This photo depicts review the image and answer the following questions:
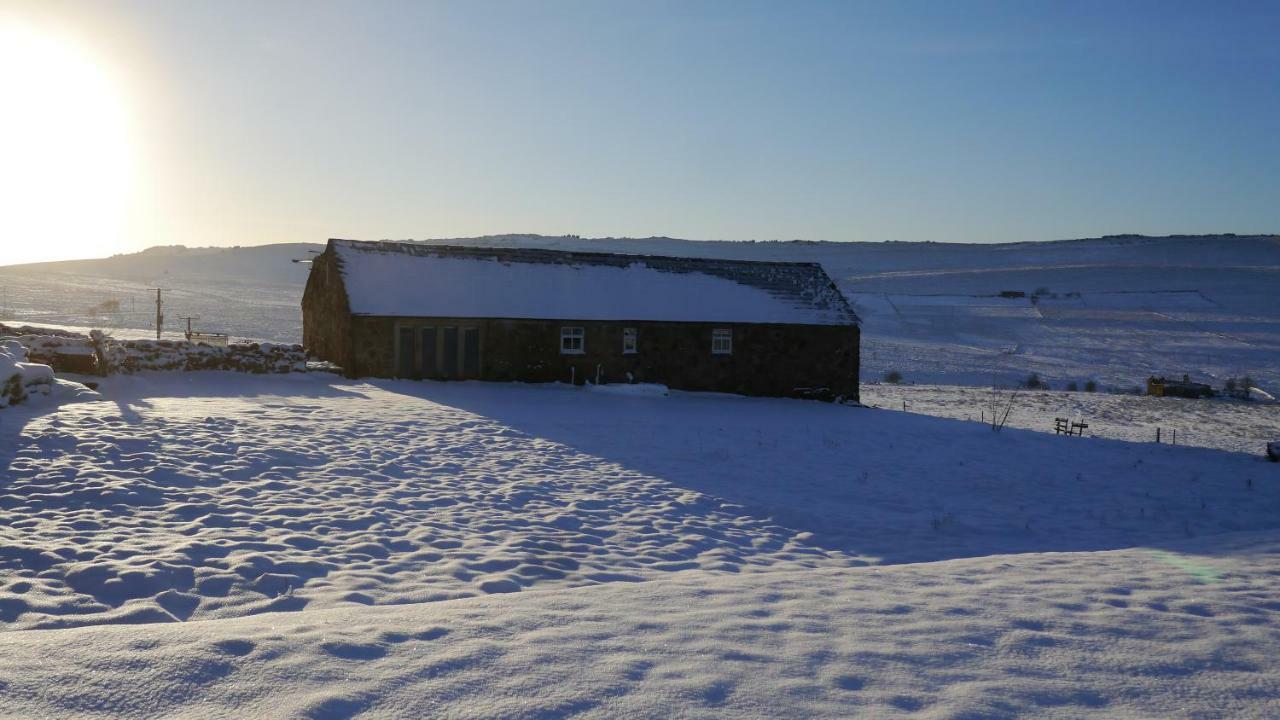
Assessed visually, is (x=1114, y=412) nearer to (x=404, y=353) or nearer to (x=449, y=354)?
(x=449, y=354)

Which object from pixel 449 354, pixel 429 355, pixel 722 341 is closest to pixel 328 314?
pixel 429 355

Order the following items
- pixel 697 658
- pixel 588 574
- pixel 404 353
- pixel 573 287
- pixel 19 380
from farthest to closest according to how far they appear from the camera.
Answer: pixel 573 287 → pixel 404 353 → pixel 19 380 → pixel 588 574 → pixel 697 658

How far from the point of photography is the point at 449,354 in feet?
87.9

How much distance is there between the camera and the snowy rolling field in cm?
2602

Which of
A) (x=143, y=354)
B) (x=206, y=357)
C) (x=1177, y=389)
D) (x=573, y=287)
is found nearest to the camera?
(x=143, y=354)

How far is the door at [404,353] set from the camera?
26.1m

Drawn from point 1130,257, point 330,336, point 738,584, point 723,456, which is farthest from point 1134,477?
point 1130,257

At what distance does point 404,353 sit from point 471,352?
212 centimetres

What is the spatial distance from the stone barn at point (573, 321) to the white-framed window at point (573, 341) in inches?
1.3

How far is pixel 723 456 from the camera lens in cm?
1571

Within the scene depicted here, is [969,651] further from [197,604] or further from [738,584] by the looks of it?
[197,604]

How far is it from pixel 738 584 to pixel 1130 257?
134 meters

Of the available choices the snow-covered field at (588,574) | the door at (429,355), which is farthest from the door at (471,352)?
the snow-covered field at (588,574)

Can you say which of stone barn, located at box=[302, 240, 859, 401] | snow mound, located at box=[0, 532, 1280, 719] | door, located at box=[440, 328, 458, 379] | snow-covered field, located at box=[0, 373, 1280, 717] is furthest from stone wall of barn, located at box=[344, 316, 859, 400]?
snow mound, located at box=[0, 532, 1280, 719]
